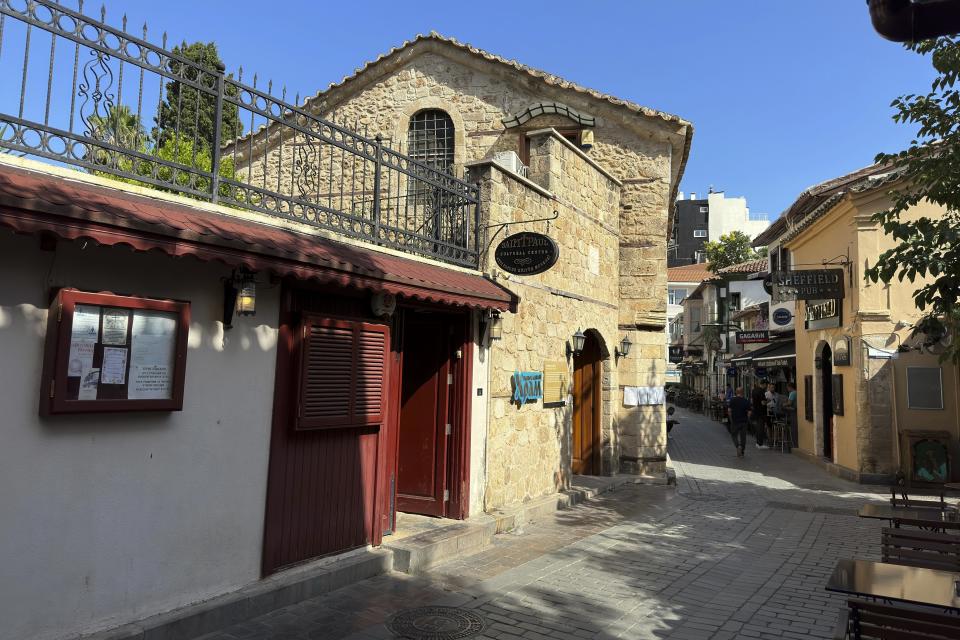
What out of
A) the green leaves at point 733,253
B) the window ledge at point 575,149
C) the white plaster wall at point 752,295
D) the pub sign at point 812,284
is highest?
the green leaves at point 733,253

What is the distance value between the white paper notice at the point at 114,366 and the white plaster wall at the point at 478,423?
4.34m

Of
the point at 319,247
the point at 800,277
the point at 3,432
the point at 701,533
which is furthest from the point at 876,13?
the point at 800,277

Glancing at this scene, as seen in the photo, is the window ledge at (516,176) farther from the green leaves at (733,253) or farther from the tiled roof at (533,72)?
the green leaves at (733,253)

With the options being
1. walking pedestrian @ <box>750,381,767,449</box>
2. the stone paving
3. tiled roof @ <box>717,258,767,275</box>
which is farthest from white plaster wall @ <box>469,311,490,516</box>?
tiled roof @ <box>717,258,767,275</box>

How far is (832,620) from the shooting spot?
5.30 m

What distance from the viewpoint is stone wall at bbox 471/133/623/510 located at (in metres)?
8.51

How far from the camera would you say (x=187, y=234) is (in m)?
4.14

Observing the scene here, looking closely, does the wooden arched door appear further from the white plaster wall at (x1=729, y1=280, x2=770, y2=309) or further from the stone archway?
the white plaster wall at (x1=729, y1=280, x2=770, y2=309)

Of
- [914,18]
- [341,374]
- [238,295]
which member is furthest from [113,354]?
[914,18]

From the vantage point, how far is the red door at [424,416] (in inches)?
313

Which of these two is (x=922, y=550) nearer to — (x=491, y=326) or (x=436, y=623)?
(x=436, y=623)

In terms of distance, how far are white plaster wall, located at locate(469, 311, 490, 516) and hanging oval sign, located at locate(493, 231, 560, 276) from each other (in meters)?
0.80

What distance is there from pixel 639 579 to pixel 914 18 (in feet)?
17.5

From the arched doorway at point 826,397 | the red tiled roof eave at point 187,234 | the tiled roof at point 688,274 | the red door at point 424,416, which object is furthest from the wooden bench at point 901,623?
the tiled roof at point 688,274
